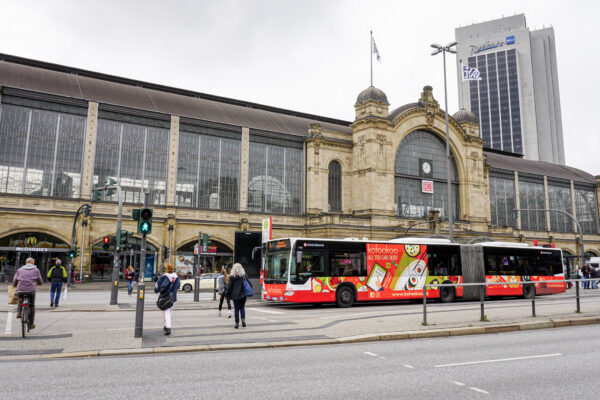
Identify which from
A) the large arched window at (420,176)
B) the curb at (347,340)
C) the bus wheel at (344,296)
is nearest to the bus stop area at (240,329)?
the curb at (347,340)

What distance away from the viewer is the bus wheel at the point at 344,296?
64.7ft

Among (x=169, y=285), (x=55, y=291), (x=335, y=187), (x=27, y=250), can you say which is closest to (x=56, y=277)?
(x=55, y=291)

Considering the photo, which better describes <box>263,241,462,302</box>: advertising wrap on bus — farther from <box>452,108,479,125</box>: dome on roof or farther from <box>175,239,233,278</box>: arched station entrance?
<box>452,108,479,125</box>: dome on roof

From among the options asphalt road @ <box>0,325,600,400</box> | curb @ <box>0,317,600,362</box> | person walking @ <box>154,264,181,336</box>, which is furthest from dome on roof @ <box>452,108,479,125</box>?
person walking @ <box>154,264,181,336</box>

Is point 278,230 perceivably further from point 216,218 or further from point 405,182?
point 405,182

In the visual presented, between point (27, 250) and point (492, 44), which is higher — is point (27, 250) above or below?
below

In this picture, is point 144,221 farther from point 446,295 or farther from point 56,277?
point 446,295

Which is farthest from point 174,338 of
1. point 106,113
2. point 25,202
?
point 106,113

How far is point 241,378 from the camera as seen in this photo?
683cm

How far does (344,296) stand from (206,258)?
2634cm

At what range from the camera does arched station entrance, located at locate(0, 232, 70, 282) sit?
35469 millimetres

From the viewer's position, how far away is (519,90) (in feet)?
479

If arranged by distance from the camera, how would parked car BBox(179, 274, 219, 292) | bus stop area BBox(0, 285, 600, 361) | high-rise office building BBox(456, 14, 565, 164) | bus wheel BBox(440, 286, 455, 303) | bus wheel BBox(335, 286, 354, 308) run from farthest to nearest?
high-rise office building BBox(456, 14, 565, 164), parked car BBox(179, 274, 219, 292), bus wheel BBox(440, 286, 455, 303), bus wheel BBox(335, 286, 354, 308), bus stop area BBox(0, 285, 600, 361)

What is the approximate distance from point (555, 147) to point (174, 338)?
542ft
